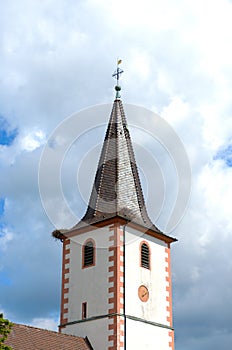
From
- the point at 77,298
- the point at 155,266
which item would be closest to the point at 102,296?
the point at 77,298

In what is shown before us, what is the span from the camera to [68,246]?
3634cm

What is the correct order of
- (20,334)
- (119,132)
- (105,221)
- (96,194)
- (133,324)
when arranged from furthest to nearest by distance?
1. (119,132)
2. (96,194)
3. (105,221)
4. (133,324)
5. (20,334)

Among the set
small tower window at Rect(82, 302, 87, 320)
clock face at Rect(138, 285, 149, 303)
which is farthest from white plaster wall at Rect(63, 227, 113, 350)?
clock face at Rect(138, 285, 149, 303)

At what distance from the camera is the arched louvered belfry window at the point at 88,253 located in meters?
34.6

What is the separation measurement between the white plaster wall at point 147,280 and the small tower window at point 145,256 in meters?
0.28

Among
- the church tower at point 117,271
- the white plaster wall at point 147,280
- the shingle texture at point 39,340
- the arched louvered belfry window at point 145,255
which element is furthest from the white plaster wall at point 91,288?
the arched louvered belfry window at point 145,255

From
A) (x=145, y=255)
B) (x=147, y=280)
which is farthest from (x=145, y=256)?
(x=147, y=280)

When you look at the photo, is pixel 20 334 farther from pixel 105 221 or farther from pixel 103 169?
pixel 103 169

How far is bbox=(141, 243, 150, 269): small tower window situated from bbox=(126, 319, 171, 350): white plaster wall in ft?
11.1

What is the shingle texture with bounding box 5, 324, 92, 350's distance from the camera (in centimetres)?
2872

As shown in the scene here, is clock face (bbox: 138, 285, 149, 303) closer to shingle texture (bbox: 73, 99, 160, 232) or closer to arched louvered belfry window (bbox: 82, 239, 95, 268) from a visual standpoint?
arched louvered belfry window (bbox: 82, 239, 95, 268)

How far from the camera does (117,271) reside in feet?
108

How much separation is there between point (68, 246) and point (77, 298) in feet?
11.2

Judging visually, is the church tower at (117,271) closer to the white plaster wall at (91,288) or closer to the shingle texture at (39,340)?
the white plaster wall at (91,288)
